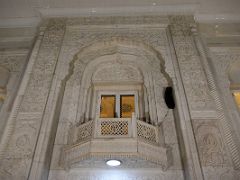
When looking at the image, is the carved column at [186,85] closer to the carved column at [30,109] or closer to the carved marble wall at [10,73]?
the carved column at [30,109]

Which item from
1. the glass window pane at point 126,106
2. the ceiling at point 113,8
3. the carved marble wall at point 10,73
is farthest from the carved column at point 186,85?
the carved marble wall at point 10,73

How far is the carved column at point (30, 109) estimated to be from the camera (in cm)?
356

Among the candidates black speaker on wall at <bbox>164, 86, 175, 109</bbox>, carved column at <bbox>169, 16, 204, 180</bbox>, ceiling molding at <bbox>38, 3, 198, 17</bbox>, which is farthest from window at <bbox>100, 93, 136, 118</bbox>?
ceiling molding at <bbox>38, 3, 198, 17</bbox>

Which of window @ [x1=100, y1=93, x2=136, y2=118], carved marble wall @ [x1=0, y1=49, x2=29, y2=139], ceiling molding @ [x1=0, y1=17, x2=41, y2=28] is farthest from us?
ceiling molding @ [x1=0, y1=17, x2=41, y2=28]

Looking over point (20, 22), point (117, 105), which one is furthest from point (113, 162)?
point (20, 22)

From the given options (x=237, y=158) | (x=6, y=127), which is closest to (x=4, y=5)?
(x=6, y=127)

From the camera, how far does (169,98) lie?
459cm

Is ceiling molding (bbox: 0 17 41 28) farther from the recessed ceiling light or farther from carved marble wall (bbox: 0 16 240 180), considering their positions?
the recessed ceiling light

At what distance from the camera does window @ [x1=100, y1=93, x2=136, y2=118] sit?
15.7 feet

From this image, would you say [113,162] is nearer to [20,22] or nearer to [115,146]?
[115,146]

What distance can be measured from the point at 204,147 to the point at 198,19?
349 centimetres

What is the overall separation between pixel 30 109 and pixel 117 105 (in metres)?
1.48

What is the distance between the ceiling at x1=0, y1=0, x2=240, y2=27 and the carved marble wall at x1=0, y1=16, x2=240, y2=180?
0.22 m

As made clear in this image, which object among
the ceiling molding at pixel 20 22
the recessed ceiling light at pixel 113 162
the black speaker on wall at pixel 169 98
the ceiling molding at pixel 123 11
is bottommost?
the recessed ceiling light at pixel 113 162
